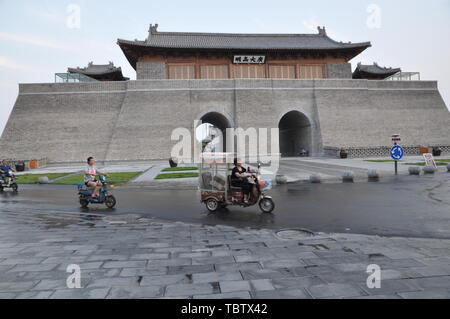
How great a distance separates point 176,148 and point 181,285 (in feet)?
87.2

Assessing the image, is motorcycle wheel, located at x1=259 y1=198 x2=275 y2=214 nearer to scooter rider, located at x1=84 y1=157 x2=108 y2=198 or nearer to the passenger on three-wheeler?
the passenger on three-wheeler

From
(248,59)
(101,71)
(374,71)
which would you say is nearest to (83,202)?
(248,59)

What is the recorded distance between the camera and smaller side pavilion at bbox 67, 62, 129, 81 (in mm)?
35562

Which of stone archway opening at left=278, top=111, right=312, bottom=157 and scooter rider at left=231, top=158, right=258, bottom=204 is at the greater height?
stone archway opening at left=278, top=111, right=312, bottom=157

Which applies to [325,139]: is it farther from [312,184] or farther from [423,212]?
[423,212]

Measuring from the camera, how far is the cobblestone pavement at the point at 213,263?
3445 millimetres

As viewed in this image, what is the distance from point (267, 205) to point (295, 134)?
29106mm

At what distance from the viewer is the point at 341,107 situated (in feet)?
105

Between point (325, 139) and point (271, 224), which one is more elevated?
point (325, 139)

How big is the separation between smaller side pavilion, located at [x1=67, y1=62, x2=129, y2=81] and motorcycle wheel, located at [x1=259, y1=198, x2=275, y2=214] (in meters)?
33.1

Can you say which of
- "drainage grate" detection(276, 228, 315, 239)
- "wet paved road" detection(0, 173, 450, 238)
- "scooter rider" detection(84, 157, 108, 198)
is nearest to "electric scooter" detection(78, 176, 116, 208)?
"scooter rider" detection(84, 157, 108, 198)

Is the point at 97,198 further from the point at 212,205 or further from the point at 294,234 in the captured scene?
the point at 294,234

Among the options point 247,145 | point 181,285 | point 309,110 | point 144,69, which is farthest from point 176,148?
point 181,285

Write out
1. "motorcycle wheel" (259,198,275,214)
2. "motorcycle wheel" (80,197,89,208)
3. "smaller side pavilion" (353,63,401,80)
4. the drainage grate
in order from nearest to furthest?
1. the drainage grate
2. "motorcycle wheel" (259,198,275,214)
3. "motorcycle wheel" (80,197,89,208)
4. "smaller side pavilion" (353,63,401,80)
